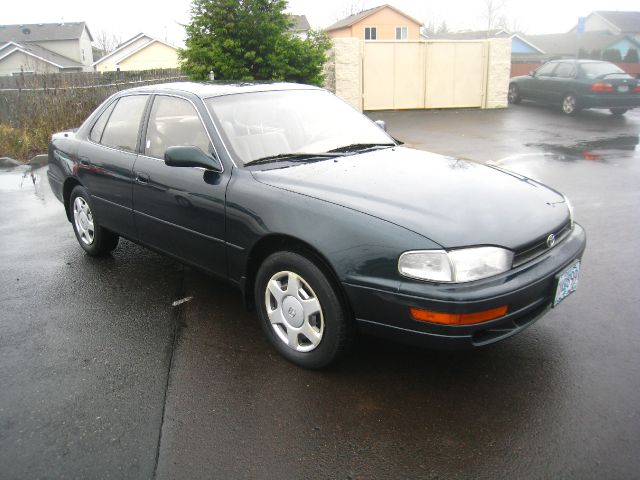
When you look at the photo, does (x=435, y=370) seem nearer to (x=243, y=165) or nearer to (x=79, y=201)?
(x=243, y=165)

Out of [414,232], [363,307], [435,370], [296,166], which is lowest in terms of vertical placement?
[435,370]

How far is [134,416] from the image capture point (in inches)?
112

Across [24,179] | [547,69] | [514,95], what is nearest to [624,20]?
[514,95]

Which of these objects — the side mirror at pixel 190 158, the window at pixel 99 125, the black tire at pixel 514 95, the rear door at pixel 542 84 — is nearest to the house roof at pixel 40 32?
the black tire at pixel 514 95

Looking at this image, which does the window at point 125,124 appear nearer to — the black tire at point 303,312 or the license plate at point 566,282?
the black tire at point 303,312

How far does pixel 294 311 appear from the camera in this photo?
318 centimetres

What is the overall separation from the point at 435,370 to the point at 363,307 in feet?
2.52

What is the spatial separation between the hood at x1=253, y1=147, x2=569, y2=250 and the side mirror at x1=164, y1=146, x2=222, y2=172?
1.14 feet

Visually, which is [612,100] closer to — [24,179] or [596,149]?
[596,149]

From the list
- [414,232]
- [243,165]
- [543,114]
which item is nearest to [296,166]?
[243,165]

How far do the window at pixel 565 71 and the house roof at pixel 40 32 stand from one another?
195 ft

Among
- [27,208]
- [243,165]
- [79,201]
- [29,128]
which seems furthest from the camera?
[29,128]

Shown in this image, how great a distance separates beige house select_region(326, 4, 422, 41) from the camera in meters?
45.3

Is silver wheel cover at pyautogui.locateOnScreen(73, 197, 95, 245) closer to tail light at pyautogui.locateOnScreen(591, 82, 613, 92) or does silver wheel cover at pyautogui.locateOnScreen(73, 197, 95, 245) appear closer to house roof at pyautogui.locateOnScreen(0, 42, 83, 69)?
tail light at pyautogui.locateOnScreen(591, 82, 613, 92)
